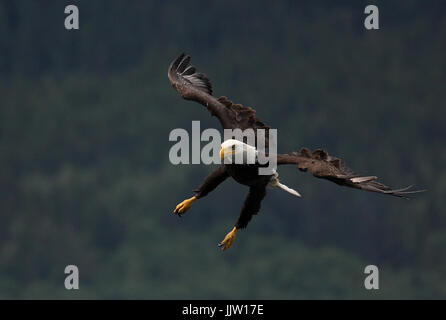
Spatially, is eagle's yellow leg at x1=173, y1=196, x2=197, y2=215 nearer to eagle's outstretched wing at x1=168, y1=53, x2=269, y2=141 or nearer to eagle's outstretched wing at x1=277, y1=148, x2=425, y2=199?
eagle's outstretched wing at x1=168, y1=53, x2=269, y2=141

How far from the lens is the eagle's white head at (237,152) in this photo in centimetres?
1648

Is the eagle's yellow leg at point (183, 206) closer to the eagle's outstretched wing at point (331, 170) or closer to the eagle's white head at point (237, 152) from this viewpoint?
the eagle's white head at point (237, 152)

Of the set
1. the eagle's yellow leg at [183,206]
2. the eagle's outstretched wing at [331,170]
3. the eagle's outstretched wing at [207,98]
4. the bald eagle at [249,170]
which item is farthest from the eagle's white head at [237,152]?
the eagle's yellow leg at [183,206]

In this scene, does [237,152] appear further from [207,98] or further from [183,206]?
[207,98]

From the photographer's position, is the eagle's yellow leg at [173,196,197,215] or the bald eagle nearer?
the bald eagle

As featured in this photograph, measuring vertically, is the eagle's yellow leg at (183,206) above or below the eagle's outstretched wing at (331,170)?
below

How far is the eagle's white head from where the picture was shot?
1648cm

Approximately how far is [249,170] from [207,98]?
2.49 meters

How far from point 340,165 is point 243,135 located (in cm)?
202

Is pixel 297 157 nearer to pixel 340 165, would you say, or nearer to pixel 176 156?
pixel 340 165

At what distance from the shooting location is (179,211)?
58.3ft

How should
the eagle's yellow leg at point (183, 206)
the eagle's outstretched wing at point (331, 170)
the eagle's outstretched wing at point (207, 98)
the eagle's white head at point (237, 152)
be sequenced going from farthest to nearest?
the eagle's outstretched wing at point (207, 98), the eagle's yellow leg at point (183, 206), the eagle's white head at point (237, 152), the eagle's outstretched wing at point (331, 170)

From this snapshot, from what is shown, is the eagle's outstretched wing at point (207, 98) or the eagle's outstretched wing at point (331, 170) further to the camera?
the eagle's outstretched wing at point (207, 98)

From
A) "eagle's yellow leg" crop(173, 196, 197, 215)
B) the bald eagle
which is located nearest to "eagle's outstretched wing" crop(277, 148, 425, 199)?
the bald eagle
